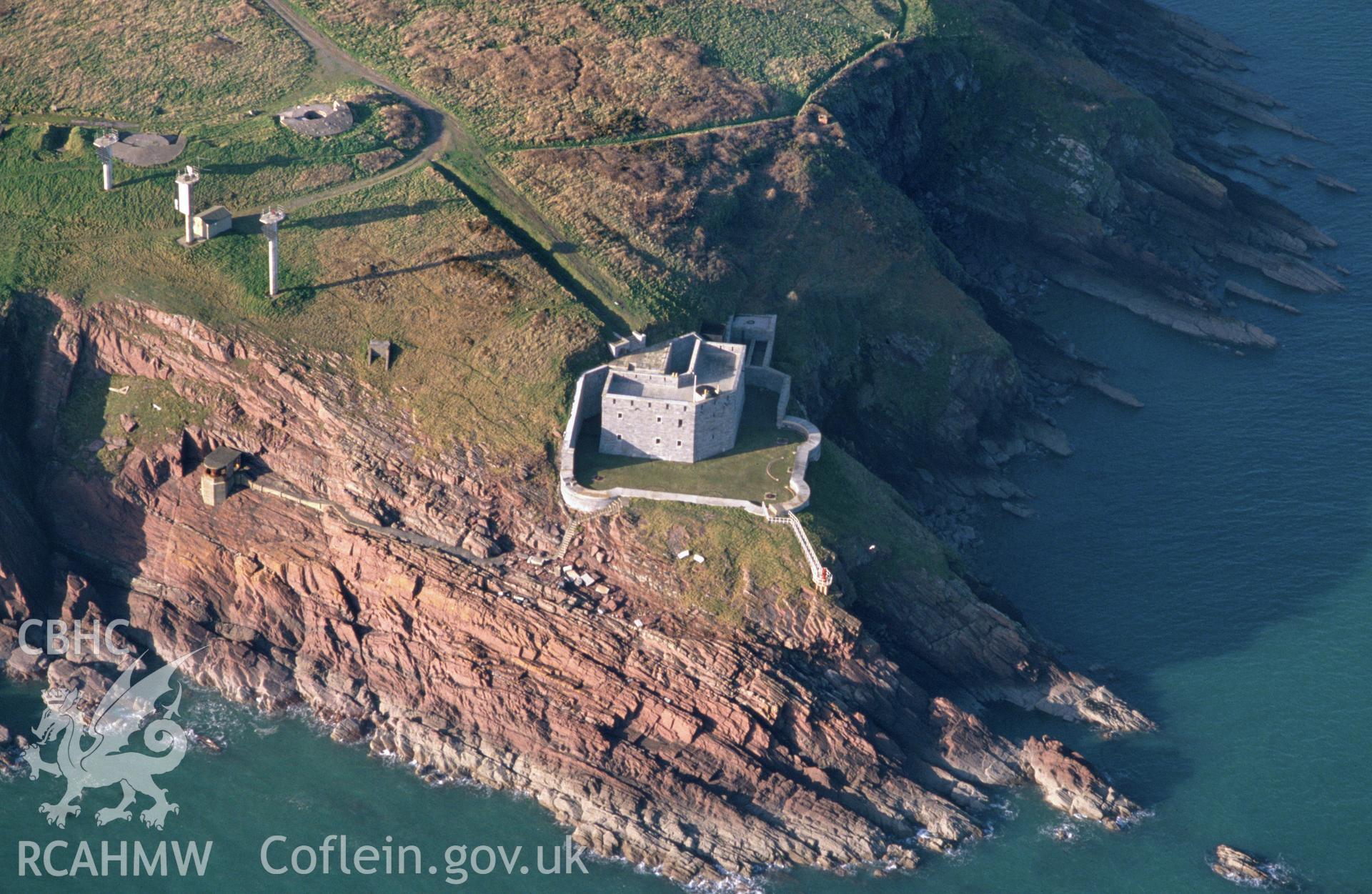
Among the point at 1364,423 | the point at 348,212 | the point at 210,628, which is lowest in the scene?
the point at 210,628

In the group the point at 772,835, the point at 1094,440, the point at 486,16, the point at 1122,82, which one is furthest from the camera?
the point at 1122,82

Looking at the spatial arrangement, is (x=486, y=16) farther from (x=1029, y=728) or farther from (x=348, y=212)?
(x=1029, y=728)

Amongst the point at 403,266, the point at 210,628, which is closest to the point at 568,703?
the point at 210,628

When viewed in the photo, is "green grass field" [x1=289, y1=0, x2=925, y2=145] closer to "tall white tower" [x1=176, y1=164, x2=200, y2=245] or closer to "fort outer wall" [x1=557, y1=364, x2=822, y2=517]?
"tall white tower" [x1=176, y1=164, x2=200, y2=245]

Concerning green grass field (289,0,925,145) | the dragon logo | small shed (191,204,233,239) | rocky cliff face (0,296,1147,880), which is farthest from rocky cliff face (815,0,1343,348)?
the dragon logo

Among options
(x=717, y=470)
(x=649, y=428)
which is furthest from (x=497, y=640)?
(x=717, y=470)

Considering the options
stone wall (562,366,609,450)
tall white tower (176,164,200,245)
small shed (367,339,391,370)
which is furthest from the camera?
tall white tower (176,164,200,245)

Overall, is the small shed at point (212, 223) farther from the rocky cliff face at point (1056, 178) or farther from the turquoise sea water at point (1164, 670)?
the rocky cliff face at point (1056, 178)

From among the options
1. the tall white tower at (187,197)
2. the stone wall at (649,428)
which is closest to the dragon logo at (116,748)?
the tall white tower at (187,197)
